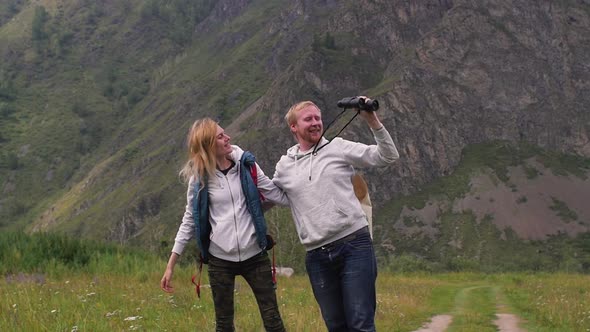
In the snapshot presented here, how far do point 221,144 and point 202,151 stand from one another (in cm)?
21

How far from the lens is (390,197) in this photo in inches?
6289

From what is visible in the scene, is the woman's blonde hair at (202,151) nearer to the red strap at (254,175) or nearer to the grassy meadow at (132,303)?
the red strap at (254,175)

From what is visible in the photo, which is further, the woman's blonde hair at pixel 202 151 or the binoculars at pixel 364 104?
the woman's blonde hair at pixel 202 151

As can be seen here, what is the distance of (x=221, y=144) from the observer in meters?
6.68

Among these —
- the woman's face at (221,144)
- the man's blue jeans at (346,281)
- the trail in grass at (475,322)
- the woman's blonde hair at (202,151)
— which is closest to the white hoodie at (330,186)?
the man's blue jeans at (346,281)

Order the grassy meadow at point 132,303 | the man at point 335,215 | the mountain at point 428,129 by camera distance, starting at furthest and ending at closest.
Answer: the mountain at point 428,129 → the grassy meadow at point 132,303 → the man at point 335,215

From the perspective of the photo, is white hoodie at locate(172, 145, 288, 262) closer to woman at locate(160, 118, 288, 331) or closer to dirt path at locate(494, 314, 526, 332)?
woman at locate(160, 118, 288, 331)

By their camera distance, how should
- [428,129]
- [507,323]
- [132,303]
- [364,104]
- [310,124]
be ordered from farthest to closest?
[428,129], [507,323], [132,303], [310,124], [364,104]

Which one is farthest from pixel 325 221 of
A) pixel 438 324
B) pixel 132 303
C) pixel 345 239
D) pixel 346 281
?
pixel 438 324

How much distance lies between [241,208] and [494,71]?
589ft

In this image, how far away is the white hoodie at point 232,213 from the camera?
6.59 m

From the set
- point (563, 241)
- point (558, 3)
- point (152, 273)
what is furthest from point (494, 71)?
point (152, 273)

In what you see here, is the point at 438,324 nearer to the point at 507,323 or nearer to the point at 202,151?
the point at 507,323

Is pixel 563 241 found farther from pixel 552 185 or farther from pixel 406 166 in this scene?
pixel 406 166
